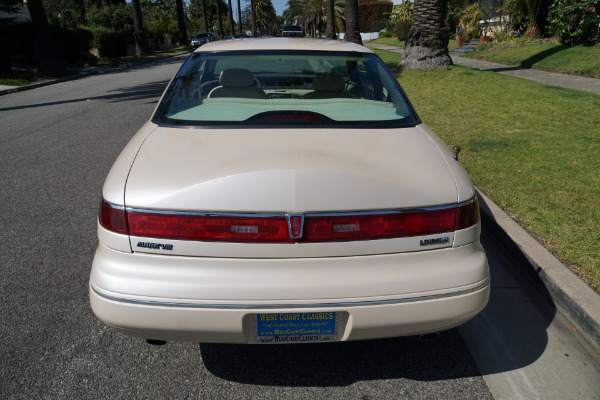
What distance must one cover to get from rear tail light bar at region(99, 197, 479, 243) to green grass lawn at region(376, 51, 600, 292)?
1826 millimetres

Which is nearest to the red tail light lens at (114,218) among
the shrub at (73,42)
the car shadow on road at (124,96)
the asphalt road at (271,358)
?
the asphalt road at (271,358)

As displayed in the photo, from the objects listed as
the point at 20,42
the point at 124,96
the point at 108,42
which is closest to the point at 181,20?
the point at 108,42

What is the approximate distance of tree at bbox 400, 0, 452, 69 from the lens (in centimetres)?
1268

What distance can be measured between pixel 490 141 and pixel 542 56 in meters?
12.1

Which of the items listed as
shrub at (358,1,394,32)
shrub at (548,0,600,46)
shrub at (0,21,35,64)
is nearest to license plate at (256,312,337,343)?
shrub at (548,0,600,46)

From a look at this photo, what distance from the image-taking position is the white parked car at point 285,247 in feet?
6.94

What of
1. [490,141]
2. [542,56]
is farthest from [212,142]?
[542,56]

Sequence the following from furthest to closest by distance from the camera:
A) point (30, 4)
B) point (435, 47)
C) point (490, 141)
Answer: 1. point (30, 4)
2. point (435, 47)
3. point (490, 141)

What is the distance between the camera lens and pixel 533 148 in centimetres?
643

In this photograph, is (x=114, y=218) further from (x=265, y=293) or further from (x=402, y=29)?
(x=402, y=29)

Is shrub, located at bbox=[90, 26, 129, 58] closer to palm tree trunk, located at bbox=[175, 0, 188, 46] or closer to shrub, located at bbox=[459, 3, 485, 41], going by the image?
palm tree trunk, located at bbox=[175, 0, 188, 46]

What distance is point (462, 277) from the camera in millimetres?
2240

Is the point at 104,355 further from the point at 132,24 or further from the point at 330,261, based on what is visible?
the point at 132,24

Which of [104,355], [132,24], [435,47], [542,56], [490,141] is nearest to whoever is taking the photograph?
[104,355]
